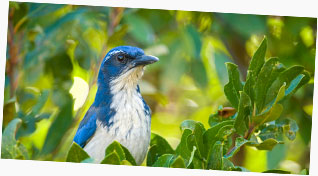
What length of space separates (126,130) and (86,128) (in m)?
0.30

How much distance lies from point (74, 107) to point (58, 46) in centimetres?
77

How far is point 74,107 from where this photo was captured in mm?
3525

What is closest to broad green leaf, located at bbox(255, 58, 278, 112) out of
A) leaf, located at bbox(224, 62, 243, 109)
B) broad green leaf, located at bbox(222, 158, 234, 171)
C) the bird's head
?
leaf, located at bbox(224, 62, 243, 109)

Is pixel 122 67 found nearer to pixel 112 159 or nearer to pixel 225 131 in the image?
pixel 225 131

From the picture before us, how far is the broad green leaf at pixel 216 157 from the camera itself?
87.7 inches

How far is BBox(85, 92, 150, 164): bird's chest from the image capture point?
2.98 meters

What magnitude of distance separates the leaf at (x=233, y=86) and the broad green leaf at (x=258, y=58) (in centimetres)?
11

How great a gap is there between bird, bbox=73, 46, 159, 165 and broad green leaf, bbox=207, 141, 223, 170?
74cm

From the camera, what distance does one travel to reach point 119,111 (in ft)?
10.5

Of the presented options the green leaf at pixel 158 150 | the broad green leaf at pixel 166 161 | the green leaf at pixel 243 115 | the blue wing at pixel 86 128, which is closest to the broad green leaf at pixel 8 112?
the blue wing at pixel 86 128

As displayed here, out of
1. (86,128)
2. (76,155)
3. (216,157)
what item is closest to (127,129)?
(86,128)

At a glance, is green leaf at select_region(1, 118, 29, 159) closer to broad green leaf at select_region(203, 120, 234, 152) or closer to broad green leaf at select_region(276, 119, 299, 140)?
broad green leaf at select_region(203, 120, 234, 152)

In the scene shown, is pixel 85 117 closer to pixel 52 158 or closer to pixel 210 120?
pixel 52 158

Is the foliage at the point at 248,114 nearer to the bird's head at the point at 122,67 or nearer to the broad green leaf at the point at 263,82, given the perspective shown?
the broad green leaf at the point at 263,82
